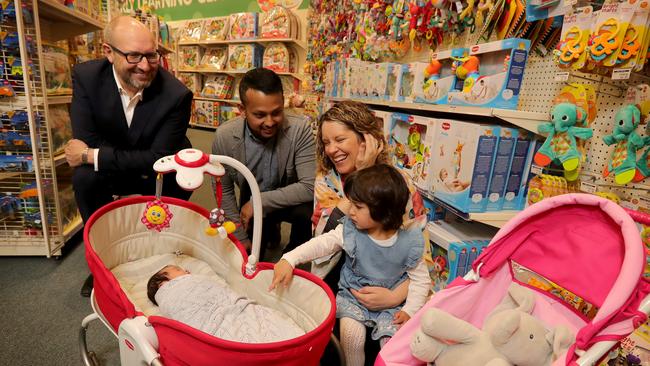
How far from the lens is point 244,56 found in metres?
5.82

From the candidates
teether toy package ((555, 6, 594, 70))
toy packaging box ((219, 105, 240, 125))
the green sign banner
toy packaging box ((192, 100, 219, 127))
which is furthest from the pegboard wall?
toy packaging box ((192, 100, 219, 127))

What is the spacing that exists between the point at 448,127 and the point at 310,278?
93 cm

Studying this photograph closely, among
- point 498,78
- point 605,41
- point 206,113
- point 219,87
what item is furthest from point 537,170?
point 206,113

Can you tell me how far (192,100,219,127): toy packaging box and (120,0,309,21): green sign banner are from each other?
60.4 inches

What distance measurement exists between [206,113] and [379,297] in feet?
20.5

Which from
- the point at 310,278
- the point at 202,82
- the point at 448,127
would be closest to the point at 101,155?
the point at 310,278

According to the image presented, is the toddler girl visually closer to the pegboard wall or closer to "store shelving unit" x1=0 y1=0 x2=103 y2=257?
the pegboard wall

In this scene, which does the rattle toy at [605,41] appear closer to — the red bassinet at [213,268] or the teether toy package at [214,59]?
the red bassinet at [213,268]

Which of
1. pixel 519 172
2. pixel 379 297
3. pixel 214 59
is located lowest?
pixel 379 297

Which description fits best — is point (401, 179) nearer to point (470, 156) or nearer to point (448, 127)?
point (470, 156)

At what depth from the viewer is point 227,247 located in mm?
1441

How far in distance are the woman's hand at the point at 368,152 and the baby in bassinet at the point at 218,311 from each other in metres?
0.64

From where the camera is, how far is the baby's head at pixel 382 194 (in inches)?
46.6

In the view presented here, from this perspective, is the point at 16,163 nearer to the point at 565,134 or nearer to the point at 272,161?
the point at 272,161
